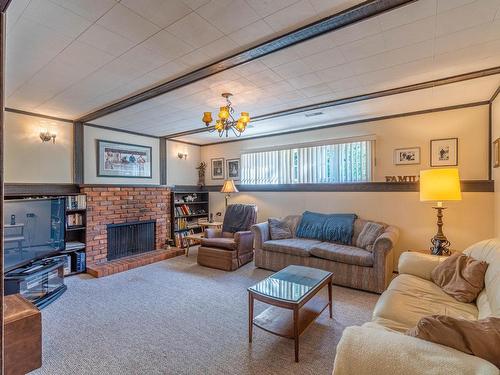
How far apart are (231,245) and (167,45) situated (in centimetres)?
297

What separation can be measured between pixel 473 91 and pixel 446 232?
1.85 m

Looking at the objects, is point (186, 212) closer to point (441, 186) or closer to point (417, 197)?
point (417, 197)

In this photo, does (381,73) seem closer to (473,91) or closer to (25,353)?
(473,91)

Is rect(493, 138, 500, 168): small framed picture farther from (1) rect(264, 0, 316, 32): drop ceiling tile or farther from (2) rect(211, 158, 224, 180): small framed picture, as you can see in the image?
(2) rect(211, 158, 224, 180): small framed picture

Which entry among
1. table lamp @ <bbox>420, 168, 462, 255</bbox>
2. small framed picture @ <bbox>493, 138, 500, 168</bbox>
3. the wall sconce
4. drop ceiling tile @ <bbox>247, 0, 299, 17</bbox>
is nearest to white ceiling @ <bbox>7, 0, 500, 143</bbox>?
drop ceiling tile @ <bbox>247, 0, 299, 17</bbox>

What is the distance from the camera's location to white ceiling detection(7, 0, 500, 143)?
1.72 m

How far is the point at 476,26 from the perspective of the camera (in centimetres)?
185

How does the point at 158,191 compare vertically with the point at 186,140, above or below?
below

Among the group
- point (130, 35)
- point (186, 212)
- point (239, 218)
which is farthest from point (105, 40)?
point (186, 212)

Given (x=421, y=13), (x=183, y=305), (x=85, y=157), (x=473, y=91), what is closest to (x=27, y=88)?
(x=85, y=157)

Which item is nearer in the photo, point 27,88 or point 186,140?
point 27,88

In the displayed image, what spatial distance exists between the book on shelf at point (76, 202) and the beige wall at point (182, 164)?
1882mm

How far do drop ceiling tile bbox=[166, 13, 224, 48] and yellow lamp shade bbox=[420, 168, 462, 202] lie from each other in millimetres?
2788

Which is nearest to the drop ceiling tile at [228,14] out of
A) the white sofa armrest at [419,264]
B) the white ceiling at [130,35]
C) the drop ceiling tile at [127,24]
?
the white ceiling at [130,35]
